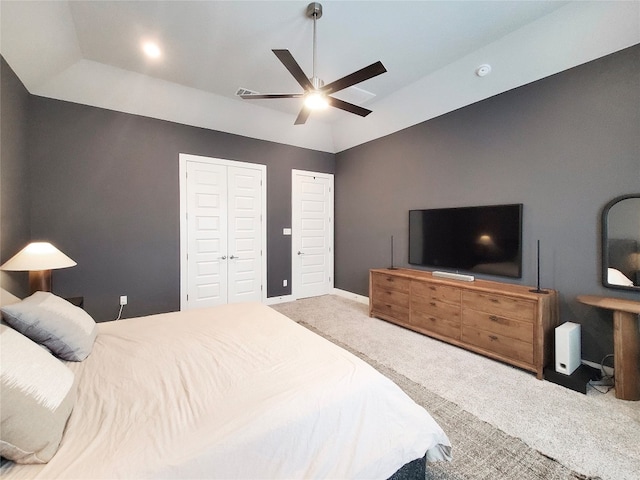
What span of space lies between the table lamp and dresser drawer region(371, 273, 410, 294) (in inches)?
139

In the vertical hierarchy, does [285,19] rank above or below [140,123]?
above

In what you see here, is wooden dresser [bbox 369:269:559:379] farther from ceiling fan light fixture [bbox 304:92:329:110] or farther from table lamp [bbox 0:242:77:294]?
table lamp [bbox 0:242:77:294]

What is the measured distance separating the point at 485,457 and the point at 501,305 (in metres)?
1.52

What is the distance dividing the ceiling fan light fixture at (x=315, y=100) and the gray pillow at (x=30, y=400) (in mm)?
2348

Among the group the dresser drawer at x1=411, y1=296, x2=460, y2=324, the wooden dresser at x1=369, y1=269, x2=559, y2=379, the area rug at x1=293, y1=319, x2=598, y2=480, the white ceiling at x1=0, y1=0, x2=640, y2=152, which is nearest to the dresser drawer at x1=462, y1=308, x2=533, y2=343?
the wooden dresser at x1=369, y1=269, x2=559, y2=379

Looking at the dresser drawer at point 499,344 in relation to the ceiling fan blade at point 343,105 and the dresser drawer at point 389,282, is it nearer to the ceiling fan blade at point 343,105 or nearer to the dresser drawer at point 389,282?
the dresser drawer at point 389,282

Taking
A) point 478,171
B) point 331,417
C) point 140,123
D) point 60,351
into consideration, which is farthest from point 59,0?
point 478,171

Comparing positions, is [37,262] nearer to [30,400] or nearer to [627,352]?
[30,400]

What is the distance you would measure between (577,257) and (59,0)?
5118 mm

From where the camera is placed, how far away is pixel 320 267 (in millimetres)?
5477

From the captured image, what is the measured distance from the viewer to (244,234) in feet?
15.1

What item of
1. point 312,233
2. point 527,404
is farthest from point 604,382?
point 312,233

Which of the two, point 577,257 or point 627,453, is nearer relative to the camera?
point 627,453

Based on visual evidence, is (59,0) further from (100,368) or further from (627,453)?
(627,453)
